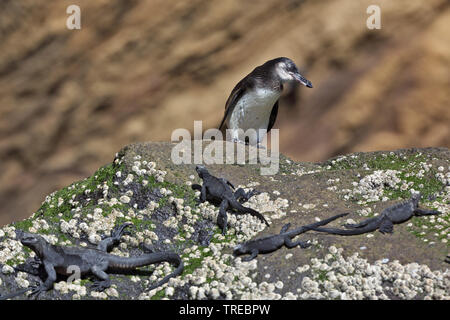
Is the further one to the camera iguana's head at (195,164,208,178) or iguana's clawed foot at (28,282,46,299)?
iguana's head at (195,164,208,178)

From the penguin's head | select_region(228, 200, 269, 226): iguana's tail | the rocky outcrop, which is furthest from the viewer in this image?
the penguin's head

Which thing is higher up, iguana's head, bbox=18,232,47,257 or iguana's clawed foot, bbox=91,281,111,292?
iguana's head, bbox=18,232,47,257

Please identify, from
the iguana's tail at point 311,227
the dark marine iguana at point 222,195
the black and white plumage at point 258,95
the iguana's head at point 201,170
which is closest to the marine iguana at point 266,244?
the iguana's tail at point 311,227

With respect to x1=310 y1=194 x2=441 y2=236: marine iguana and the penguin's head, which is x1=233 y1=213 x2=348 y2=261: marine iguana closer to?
x1=310 y1=194 x2=441 y2=236: marine iguana

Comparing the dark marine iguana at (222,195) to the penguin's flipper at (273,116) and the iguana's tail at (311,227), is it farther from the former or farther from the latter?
the penguin's flipper at (273,116)

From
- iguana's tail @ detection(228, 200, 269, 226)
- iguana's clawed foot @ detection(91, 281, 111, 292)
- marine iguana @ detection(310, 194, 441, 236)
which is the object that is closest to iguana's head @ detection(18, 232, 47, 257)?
iguana's clawed foot @ detection(91, 281, 111, 292)

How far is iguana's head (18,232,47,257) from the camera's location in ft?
13.5

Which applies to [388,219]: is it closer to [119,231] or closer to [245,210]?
[245,210]

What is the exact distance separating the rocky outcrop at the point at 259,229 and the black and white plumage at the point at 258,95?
1909mm

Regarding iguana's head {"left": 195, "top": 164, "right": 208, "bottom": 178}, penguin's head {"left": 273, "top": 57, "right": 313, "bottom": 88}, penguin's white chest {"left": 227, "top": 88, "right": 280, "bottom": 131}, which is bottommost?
iguana's head {"left": 195, "top": 164, "right": 208, "bottom": 178}

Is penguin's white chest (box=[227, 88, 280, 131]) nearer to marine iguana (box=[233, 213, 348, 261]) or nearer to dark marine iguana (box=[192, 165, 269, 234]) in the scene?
dark marine iguana (box=[192, 165, 269, 234])

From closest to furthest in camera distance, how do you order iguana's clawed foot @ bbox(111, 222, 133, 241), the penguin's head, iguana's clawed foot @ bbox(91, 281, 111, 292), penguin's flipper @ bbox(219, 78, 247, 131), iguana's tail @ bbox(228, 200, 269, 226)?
1. iguana's clawed foot @ bbox(91, 281, 111, 292)
2. iguana's clawed foot @ bbox(111, 222, 133, 241)
3. iguana's tail @ bbox(228, 200, 269, 226)
4. the penguin's head
5. penguin's flipper @ bbox(219, 78, 247, 131)

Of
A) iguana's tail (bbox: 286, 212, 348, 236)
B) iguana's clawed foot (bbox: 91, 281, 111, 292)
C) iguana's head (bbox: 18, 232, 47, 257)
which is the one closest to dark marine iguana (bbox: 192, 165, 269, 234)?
iguana's tail (bbox: 286, 212, 348, 236)

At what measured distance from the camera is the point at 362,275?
3.81 metres
